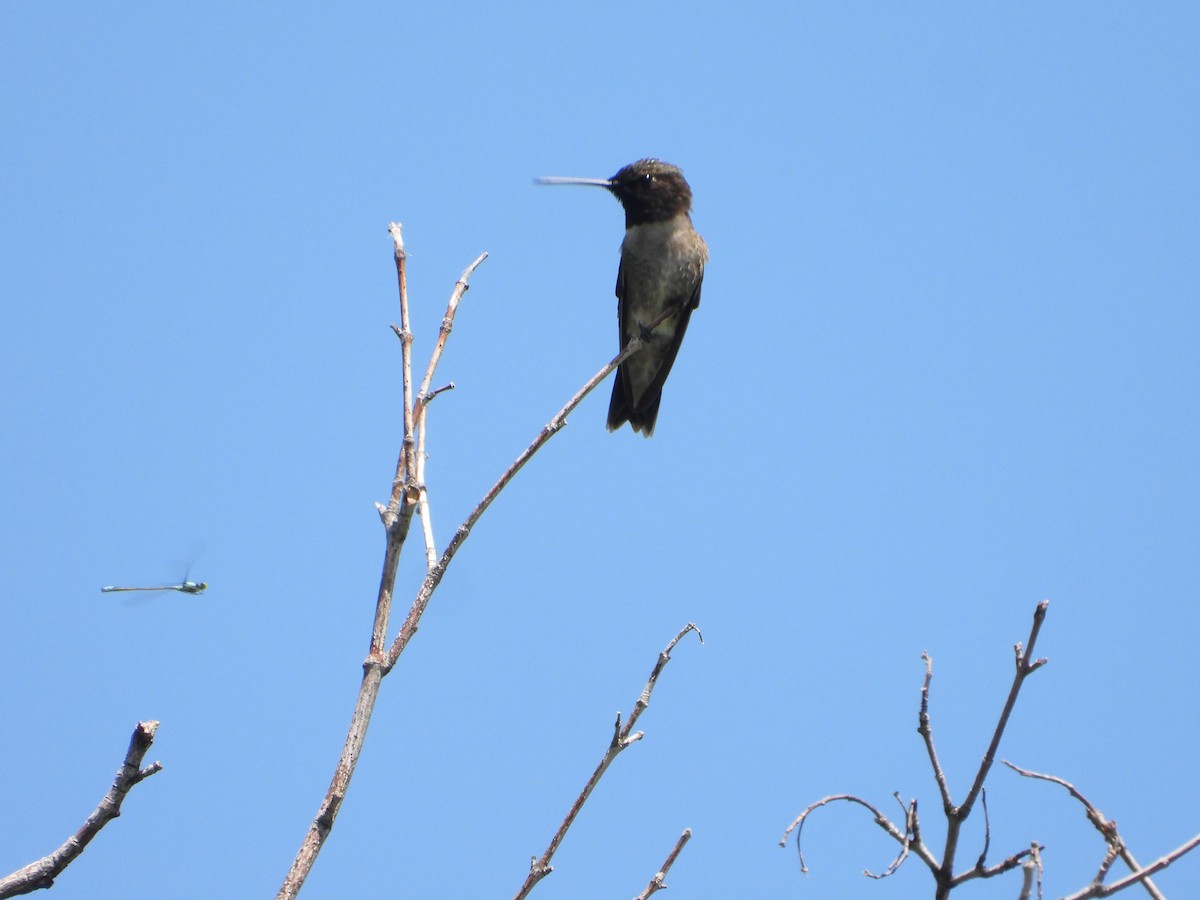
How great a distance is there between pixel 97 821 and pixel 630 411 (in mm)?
7278

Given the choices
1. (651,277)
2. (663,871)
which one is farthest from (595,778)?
(651,277)

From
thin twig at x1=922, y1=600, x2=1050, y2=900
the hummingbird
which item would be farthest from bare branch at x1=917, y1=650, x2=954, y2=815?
the hummingbird

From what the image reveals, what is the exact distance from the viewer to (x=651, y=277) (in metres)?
8.78

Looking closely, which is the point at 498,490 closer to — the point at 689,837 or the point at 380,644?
the point at 380,644

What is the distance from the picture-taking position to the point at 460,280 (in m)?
3.13

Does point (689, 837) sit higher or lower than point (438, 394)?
lower

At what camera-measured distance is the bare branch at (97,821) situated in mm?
1815

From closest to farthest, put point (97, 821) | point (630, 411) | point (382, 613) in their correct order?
1. point (97, 821)
2. point (382, 613)
3. point (630, 411)

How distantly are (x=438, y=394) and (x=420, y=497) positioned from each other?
0.39 m

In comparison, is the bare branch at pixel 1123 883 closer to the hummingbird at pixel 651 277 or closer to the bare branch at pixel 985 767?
the bare branch at pixel 985 767

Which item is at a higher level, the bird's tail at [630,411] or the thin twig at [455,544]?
the thin twig at [455,544]

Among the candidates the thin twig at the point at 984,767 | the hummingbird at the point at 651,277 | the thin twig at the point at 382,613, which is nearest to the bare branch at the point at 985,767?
the thin twig at the point at 984,767

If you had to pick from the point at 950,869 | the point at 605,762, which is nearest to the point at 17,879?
the point at 605,762

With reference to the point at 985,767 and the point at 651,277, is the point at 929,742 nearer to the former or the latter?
the point at 985,767
